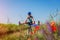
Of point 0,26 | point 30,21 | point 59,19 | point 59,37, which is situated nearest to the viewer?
point 59,37

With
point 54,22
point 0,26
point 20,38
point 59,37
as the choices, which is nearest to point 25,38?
point 20,38

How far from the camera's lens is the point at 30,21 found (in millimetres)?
2744

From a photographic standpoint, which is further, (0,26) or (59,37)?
(0,26)

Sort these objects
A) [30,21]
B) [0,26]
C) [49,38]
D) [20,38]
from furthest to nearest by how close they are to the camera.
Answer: [0,26] → [30,21] → [20,38] → [49,38]

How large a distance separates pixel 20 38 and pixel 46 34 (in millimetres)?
605

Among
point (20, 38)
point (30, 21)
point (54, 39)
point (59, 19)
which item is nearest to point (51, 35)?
point (54, 39)

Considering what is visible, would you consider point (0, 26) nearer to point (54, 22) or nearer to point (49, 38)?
point (54, 22)

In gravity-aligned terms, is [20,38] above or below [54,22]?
below

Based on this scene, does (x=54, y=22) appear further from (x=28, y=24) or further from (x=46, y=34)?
(x=28, y=24)

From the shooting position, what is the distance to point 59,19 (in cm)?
173

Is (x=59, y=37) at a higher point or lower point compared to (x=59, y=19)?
lower

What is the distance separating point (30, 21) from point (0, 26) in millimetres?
886

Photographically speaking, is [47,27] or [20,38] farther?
[20,38]

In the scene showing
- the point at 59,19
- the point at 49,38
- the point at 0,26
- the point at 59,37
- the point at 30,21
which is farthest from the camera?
the point at 0,26
